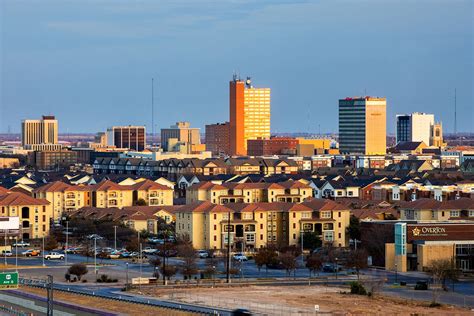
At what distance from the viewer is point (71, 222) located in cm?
6100

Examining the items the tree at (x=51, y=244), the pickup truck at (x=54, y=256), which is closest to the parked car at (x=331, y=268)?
the pickup truck at (x=54, y=256)

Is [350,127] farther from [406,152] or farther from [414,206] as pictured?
[414,206]

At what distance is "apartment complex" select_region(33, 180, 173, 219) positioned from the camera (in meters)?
67.0

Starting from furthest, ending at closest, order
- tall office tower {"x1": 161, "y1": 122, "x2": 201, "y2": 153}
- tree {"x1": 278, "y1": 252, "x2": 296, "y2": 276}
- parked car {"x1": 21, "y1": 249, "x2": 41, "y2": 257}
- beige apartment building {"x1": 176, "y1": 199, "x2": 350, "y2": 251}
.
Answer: tall office tower {"x1": 161, "y1": 122, "x2": 201, "y2": 153} < beige apartment building {"x1": 176, "y1": 199, "x2": 350, "y2": 251} < parked car {"x1": 21, "y1": 249, "x2": 41, "y2": 257} < tree {"x1": 278, "y1": 252, "x2": 296, "y2": 276}

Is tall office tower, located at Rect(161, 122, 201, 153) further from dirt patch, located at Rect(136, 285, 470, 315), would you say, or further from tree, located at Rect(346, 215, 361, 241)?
dirt patch, located at Rect(136, 285, 470, 315)

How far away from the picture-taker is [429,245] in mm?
44156

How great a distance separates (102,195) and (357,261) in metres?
28.5

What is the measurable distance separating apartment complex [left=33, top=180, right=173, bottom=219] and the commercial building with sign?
25.4 metres

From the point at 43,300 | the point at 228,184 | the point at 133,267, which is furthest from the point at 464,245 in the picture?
the point at 228,184

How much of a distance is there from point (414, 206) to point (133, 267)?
1272cm

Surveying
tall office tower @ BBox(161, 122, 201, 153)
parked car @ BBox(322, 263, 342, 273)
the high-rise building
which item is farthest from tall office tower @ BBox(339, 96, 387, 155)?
parked car @ BBox(322, 263, 342, 273)

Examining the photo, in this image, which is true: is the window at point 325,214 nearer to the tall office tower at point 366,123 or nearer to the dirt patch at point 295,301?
the dirt patch at point 295,301

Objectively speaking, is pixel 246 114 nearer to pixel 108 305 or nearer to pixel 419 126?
pixel 419 126

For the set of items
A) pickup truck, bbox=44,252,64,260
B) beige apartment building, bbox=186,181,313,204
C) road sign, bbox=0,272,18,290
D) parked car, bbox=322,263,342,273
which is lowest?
parked car, bbox=322,263,342,273
